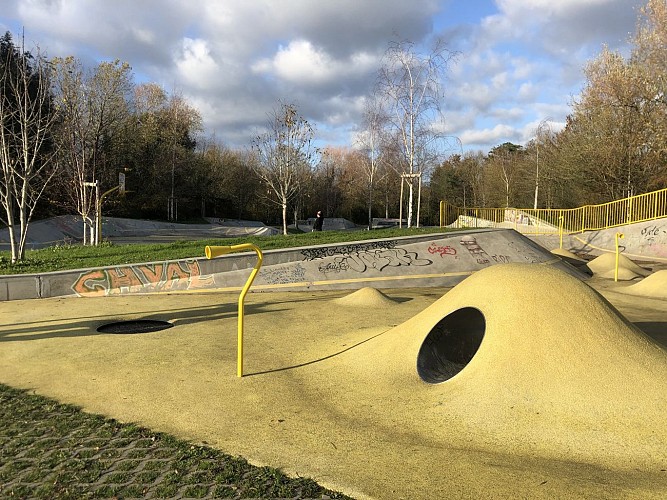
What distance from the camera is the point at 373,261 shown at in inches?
549

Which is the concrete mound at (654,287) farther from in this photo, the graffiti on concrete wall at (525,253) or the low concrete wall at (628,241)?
the low concrete wall at (628,241)

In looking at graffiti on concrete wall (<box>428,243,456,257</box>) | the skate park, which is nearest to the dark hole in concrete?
the skate park

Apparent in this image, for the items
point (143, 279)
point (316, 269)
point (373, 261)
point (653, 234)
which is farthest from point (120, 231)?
point (653, 234)

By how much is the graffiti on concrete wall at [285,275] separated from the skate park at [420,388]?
412cm

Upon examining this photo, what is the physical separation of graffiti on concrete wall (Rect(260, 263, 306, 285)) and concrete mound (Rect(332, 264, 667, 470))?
737 centimetres

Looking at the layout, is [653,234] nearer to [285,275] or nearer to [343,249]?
[343,249]

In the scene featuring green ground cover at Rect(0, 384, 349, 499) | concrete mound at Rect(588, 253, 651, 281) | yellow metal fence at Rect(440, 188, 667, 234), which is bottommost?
green ground cover at Rect(0, 384, 349, 499)

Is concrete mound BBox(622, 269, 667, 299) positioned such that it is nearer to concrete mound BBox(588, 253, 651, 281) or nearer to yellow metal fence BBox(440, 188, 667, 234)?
concrete mound BBox(588, 253, 651, 281)

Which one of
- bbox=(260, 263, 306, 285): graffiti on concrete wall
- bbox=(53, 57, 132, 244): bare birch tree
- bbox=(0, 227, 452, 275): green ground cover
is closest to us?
bbox=(0, 227, 452, 275): green ground cover

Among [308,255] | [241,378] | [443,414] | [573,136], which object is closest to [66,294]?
[308,255]

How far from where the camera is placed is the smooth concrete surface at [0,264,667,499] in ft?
10.7

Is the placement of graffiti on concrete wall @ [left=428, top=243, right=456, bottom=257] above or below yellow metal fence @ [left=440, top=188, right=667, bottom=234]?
below

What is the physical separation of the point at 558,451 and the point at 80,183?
2189 cm

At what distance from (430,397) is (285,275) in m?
8.57
